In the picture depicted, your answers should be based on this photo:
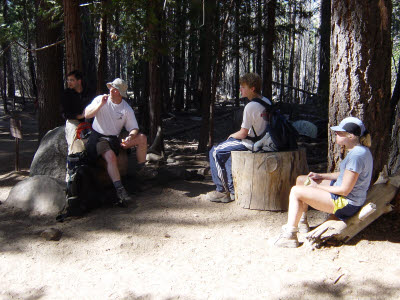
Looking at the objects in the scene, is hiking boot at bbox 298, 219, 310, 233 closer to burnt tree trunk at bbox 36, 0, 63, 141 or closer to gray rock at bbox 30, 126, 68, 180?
gray rock at bbox 30, 126, 68, 180

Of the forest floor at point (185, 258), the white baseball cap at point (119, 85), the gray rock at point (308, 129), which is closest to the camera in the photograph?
the forest floor at point (185, 258)

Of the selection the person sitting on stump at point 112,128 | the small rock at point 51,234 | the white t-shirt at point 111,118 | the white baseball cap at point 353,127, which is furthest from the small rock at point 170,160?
the white baseball cap at point 353,127

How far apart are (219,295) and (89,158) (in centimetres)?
287

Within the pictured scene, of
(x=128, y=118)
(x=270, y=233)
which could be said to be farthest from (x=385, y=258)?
(x=128, y=118)

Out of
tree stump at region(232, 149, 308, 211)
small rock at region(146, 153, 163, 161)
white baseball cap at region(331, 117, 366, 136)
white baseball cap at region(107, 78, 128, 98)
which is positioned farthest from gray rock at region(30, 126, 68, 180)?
white baseball cap at region(331, 117, 366, 136)

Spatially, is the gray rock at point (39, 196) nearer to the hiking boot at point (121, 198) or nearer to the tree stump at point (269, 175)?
the hiking boot at point (121, 198)

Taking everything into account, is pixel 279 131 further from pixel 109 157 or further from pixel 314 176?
pixel 109 157

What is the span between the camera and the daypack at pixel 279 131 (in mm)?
4598

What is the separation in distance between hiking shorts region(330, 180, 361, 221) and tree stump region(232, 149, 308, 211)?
3.66 feet

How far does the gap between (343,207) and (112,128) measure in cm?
316

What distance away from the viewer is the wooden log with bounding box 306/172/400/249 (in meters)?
3.46

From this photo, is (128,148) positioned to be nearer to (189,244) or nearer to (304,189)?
(189,244)

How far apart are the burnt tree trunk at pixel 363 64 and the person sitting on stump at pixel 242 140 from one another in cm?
96

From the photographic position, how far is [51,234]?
4301mm
